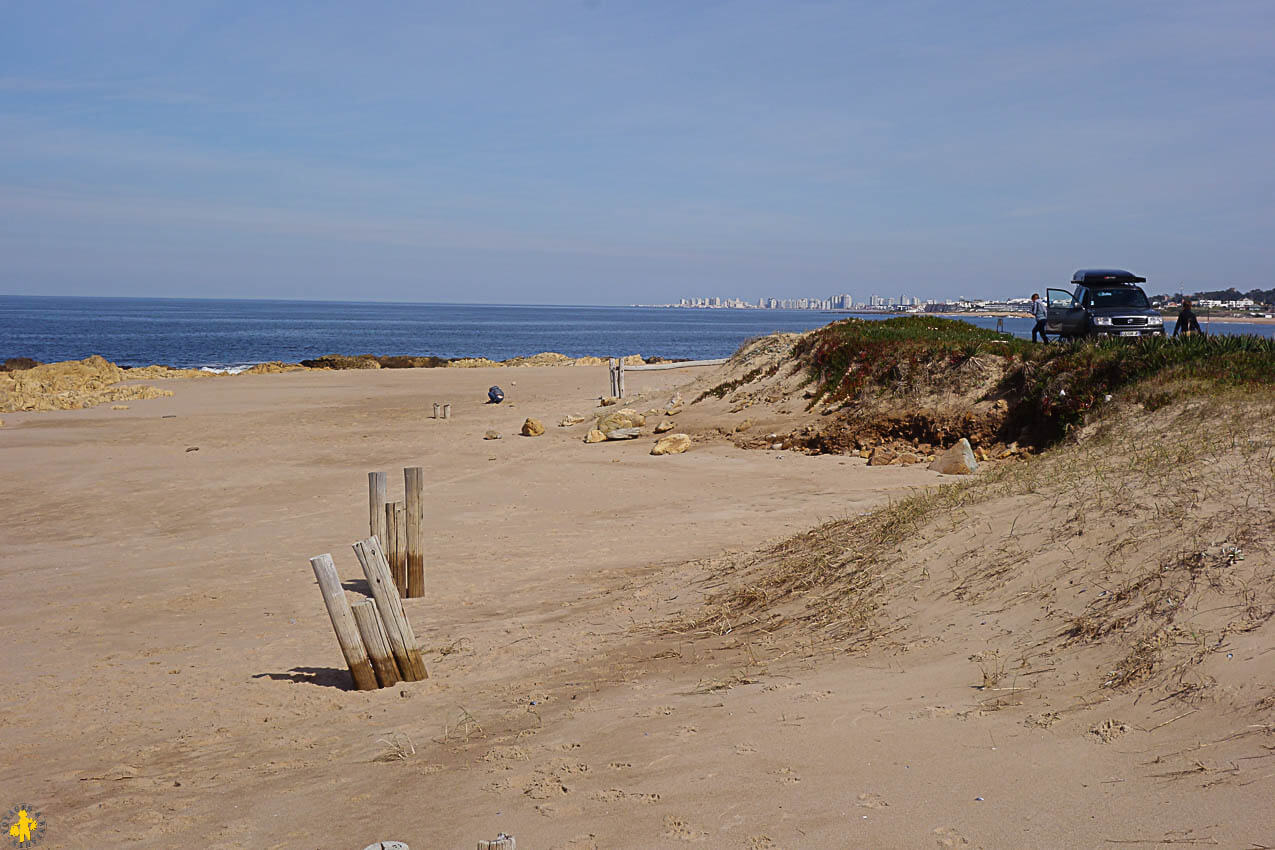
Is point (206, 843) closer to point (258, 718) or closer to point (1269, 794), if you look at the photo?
point (258, 718)

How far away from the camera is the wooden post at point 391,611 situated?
7402 millimetres

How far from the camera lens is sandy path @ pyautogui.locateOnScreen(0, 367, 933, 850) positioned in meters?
5.90

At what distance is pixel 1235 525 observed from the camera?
633 centimetres

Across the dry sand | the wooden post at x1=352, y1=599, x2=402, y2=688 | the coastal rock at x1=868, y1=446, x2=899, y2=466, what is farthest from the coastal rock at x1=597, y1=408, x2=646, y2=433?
the wooden post at x1=352, y1=599, x2=402, y2=688

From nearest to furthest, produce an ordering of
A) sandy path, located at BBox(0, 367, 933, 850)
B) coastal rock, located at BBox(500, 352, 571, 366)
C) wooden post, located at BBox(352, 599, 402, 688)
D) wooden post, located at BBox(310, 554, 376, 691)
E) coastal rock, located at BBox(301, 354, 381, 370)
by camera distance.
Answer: sandy path, located at BBox(0, 367, 933, 850) < wooden post, located at BBox(310, 554, 376, 691) < wooden post, located at BBox(352, 599, 402, 688) < coastal rock, located at BBox(301, 354, 381, 370) < coastal rock, located at BBox(500, 352, 571, 366)

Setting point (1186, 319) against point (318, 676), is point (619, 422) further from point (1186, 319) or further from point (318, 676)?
point (318, 676)

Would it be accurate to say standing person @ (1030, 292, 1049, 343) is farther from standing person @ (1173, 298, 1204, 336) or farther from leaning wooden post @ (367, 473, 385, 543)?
leaning wooden post @ (367, 473, 385, 543)

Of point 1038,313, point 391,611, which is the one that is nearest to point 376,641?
point 391,611

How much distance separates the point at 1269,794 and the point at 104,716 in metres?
7.34

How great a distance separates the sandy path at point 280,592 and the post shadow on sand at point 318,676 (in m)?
0.03

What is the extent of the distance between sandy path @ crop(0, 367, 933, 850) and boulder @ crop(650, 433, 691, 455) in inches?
11.8

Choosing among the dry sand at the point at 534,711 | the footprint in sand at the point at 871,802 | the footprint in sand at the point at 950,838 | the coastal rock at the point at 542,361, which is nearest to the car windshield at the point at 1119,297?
the dry sand at the point at 534,711

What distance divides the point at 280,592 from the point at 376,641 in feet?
12.3

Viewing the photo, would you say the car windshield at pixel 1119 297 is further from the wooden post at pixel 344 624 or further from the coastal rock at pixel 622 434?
the wooden post at pixel 344 624
